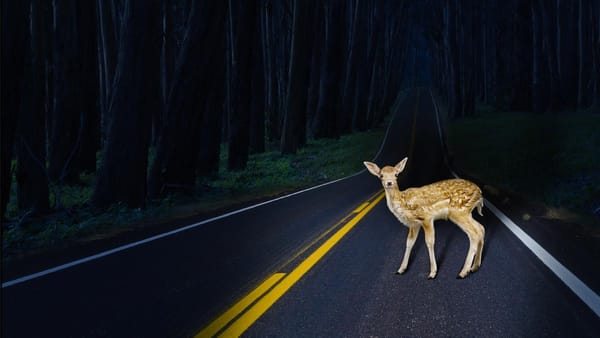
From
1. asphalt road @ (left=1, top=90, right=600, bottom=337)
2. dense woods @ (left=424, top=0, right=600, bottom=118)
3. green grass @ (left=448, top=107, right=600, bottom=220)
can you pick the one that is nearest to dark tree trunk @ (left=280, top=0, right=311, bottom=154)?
green grass @ (left=448, top=107, right=600, bottom=220)

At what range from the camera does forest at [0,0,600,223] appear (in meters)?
12.7

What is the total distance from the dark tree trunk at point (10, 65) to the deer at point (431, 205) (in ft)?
23.2

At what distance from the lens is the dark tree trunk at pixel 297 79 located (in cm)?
2811

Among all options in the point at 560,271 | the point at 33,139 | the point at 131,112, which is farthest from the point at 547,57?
the point at 560,271

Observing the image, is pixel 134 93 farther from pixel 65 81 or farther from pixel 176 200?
pixel 65 81

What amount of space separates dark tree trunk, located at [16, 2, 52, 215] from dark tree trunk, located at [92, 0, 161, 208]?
162cm

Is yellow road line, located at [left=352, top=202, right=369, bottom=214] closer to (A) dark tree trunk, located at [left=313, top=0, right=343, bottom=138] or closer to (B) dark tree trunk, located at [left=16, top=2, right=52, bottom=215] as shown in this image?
(B) dark tree trunk, located at [left=16, top=2, right=52, bottom=215]

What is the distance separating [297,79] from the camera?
2883cm

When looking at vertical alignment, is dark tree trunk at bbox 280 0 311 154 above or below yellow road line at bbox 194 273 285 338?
above

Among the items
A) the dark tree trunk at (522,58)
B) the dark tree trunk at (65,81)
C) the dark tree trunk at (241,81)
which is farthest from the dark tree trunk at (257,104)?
the dark tree trunk at (522,58)

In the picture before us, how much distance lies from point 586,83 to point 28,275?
39.4 meters

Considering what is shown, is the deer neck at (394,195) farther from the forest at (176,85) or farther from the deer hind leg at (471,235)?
the forest at (176,85)

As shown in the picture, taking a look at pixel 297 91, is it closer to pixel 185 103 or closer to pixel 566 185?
pixel 185 103

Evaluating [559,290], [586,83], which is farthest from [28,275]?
[586,83]
